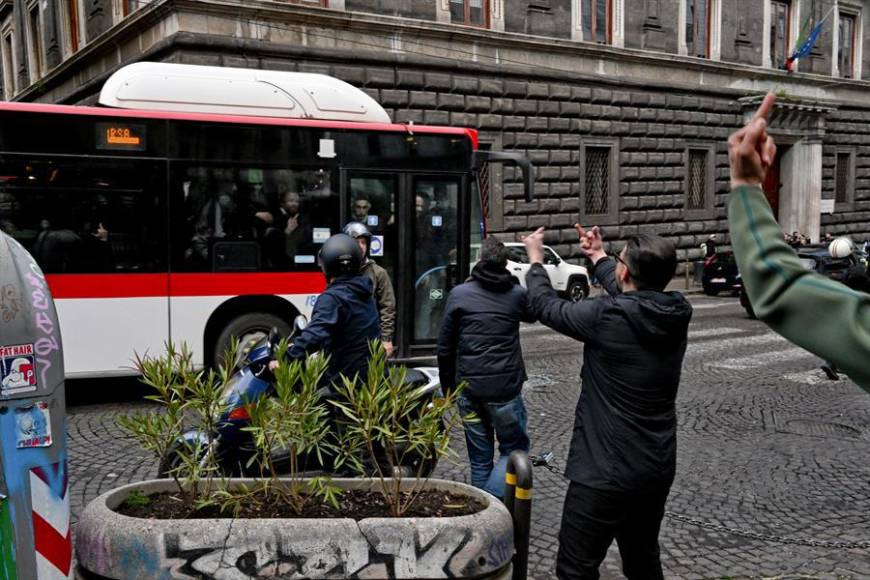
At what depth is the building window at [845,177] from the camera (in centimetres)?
2980

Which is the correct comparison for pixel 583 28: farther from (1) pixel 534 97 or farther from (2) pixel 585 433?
(2) pixel 585 433

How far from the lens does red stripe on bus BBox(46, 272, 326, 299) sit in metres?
8.23

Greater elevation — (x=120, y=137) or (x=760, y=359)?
(x=120, y=137)

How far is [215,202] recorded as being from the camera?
882cm

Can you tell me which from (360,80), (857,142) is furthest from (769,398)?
(857,142)

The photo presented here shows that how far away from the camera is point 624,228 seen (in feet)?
75.2

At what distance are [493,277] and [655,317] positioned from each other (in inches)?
66.3

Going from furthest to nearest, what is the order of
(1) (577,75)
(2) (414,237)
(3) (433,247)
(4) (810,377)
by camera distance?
1. (1) (577,75)
2. (4) (810,377)
3. (3) (433,247)
4. (2) (414,237)

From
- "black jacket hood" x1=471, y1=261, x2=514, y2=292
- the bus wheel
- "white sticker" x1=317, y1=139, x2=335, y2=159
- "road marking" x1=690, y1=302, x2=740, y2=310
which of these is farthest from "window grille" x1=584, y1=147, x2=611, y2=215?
"black jacket hood" x1=471, y1=261, x2=514, y2=292

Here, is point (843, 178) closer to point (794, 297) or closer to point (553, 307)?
point (553, 307)

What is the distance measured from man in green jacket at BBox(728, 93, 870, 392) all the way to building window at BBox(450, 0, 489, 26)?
18.8 metres

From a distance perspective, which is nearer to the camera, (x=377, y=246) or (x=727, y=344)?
(x=377, y=246)

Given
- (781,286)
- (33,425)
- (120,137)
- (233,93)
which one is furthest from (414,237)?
(781,286)

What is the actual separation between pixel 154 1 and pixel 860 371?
56.0ft
